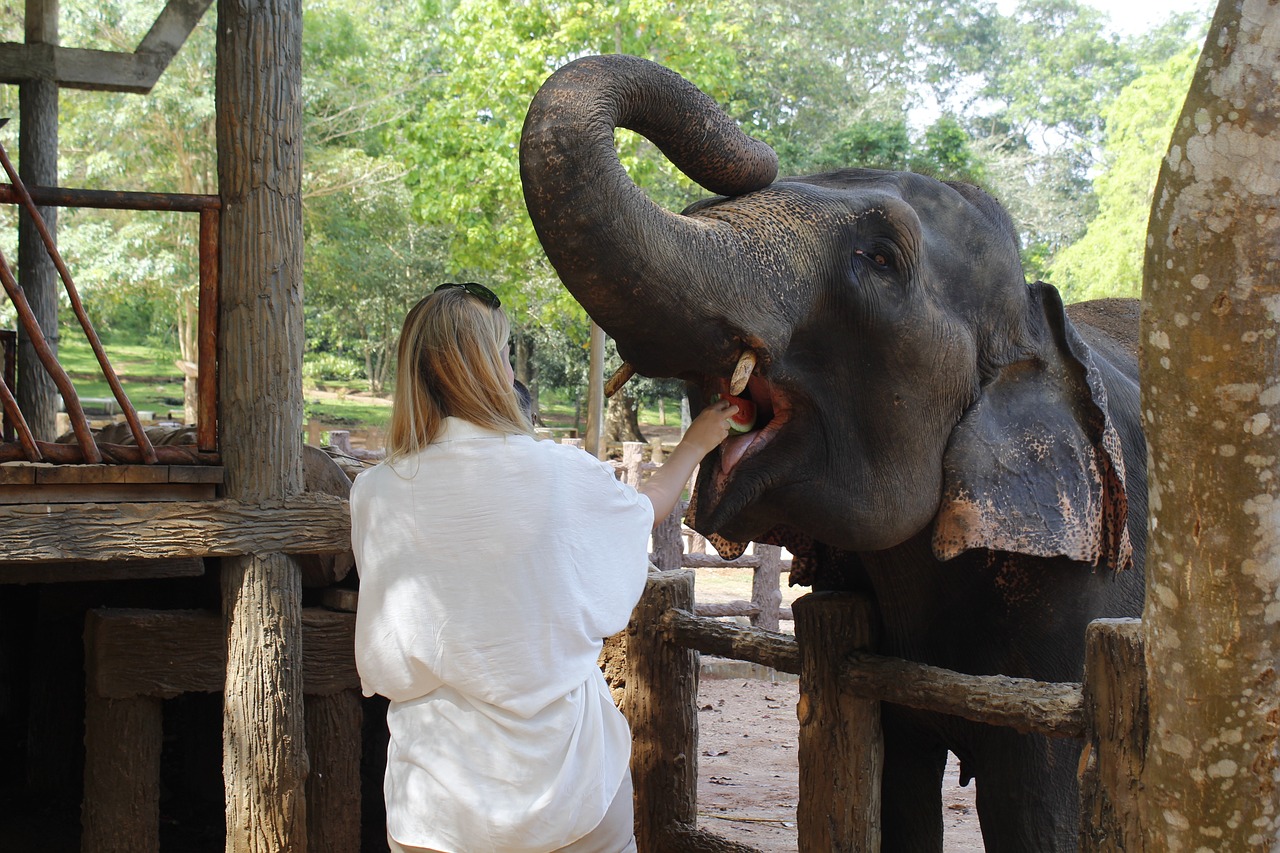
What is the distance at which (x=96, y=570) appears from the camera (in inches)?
182

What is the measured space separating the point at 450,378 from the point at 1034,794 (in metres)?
1.78

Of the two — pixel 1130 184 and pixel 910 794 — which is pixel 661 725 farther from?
pixel 1130 184

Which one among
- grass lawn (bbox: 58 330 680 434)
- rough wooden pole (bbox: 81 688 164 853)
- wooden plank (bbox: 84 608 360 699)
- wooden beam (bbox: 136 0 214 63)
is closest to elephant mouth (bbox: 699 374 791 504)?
wooden plank (bbox: 84 608 360 699)

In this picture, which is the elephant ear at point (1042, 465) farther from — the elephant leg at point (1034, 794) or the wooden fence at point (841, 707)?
the elephant leg at point (1034, 794)

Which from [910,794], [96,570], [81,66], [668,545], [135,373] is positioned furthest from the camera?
[135,373]

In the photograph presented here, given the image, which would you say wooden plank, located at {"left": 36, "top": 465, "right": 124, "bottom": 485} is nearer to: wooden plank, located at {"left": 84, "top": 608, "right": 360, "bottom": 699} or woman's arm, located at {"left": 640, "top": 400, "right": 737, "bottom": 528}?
wooden plank, located at {"left": 84, "top": 608, "right": 360, "bottom": 699}

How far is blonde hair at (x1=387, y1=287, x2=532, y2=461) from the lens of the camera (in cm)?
245

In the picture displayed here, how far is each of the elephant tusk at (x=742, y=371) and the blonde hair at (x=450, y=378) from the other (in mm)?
416

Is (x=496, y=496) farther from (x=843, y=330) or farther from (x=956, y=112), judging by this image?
(x=956, y=112)

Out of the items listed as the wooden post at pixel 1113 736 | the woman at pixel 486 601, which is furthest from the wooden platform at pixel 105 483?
the wooden post at pixel 1113 736

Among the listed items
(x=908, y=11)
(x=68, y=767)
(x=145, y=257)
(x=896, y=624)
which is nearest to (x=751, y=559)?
(x=68, y=767)

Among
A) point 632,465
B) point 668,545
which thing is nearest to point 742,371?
point 668,545

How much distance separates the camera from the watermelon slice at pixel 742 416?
2.77m

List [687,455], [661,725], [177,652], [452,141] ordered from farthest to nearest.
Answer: [452,141], [177,652], [661,725], [687,455]
